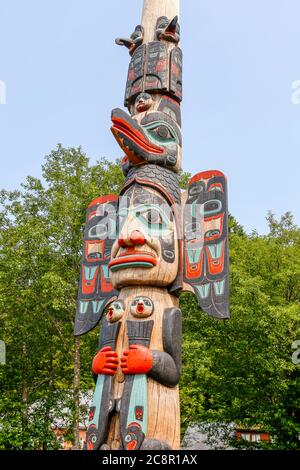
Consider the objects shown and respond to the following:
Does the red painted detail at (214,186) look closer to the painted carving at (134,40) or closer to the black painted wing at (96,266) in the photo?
the black painted wing at (96,266)

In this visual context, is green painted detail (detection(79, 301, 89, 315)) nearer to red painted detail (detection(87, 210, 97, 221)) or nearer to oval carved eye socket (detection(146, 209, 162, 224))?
red painted detail (detection(87, 210, 97, 221))

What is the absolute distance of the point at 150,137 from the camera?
762cm

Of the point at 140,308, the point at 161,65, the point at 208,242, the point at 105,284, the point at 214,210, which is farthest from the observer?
the point at 161,65

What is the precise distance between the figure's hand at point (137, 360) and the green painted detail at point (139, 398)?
88 millimetres

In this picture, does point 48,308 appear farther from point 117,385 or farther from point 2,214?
point 117,385

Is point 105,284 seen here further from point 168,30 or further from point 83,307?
point 168,30

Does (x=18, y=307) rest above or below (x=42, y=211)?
below

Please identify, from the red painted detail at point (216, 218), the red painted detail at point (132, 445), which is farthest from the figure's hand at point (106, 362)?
the red painted detail at point (216, 218)

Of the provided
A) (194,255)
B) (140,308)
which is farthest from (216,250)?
(140,308)

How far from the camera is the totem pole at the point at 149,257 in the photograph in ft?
19.4

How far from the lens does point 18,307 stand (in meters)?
13.8

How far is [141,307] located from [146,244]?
0.84 meters

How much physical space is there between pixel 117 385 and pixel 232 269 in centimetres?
752
